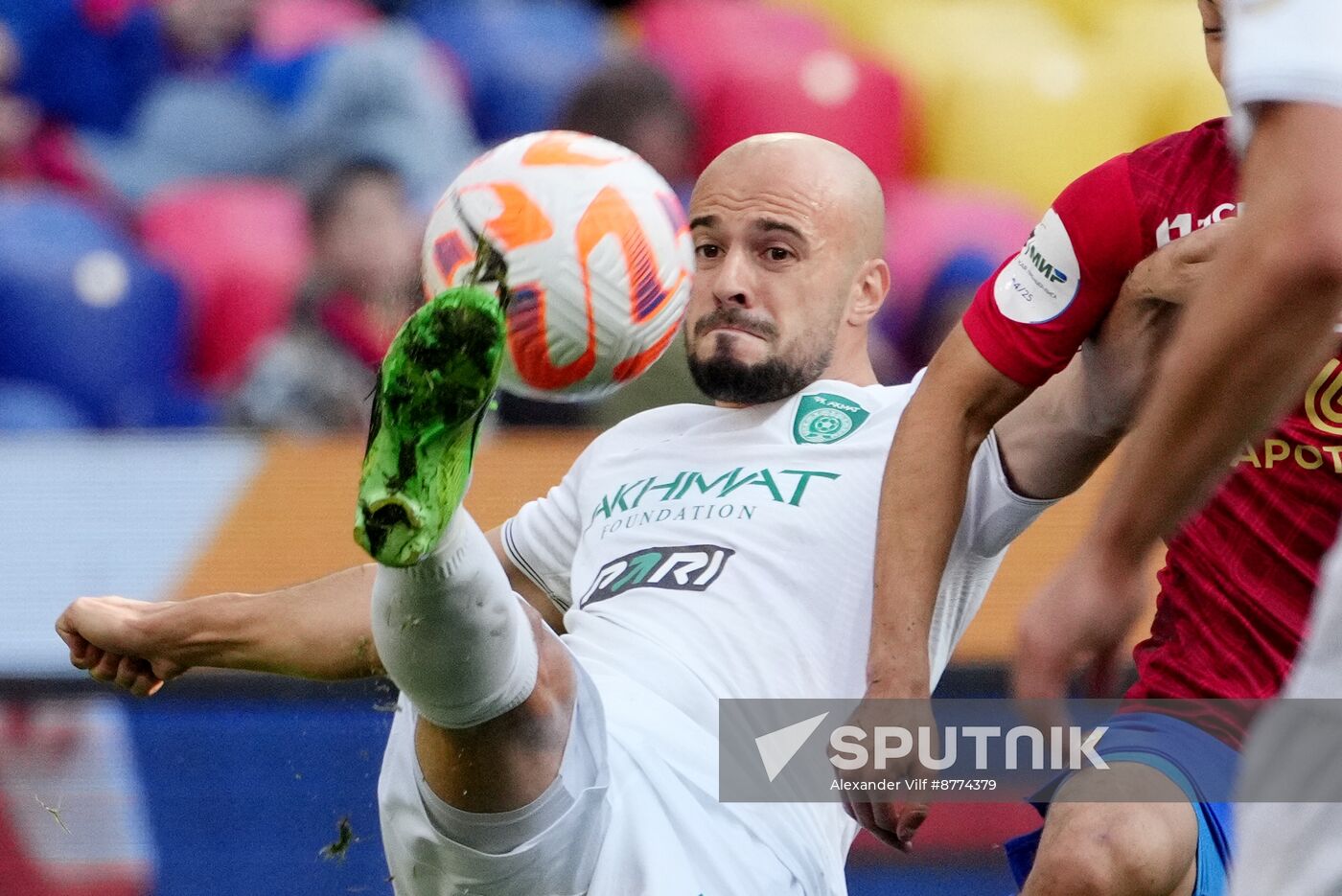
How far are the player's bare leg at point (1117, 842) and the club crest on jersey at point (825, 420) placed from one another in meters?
0.90

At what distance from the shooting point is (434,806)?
8.40ft

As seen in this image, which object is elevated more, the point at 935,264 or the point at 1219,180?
the point at 1219,180

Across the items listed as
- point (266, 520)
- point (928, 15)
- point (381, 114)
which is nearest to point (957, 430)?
point (266, 520)

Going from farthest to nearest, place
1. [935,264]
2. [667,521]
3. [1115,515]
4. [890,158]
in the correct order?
[890,158]
[935,264]
[667,521]
[1115,515]

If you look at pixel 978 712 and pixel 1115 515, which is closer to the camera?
pixel 1115 515

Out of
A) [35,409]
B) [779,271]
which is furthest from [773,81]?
[779,271]

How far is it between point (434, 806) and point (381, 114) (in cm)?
468

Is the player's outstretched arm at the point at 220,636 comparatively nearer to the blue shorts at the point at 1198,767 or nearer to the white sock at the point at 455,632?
the white sock at the point at 455,632

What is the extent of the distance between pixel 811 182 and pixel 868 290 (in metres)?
0.24

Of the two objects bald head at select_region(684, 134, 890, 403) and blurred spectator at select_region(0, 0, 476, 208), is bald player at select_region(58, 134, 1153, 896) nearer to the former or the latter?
bald head at select_region(684, 134, 890, 403)

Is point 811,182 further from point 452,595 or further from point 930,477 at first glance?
point 452,595

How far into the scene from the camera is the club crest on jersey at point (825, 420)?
3148 millimetres

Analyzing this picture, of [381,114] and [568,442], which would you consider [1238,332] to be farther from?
[381,114]

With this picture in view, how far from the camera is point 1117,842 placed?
229cm
